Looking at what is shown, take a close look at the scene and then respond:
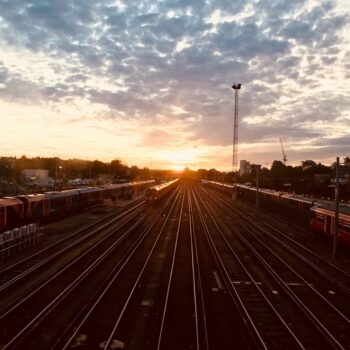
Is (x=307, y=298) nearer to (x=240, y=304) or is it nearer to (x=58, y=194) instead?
(x=240, y=304)

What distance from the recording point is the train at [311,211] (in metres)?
26.8

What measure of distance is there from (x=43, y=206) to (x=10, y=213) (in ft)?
25.5

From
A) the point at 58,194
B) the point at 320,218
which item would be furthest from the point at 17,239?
the point at 320,218

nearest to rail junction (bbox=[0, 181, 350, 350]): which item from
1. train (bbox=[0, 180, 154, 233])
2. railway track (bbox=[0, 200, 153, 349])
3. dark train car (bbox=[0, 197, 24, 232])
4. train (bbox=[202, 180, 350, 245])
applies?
railway track (bbox=[0, 200, 153, 349])

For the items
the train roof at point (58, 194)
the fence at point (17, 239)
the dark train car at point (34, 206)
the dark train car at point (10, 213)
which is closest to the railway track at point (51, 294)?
the fence at point (17, 239)

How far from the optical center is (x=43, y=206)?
1486 inches

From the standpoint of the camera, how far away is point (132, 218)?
4625 centimetres

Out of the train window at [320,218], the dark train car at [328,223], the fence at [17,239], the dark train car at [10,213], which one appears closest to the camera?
the fence at [17,239]

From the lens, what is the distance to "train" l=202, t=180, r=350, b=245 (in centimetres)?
2680

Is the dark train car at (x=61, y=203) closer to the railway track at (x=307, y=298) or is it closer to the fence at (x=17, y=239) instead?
the fence at (x=17, y=239)

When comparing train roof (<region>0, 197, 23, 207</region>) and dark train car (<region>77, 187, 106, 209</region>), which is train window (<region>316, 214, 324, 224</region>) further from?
dark train car (<region>77, 187, 106, 209</region>)

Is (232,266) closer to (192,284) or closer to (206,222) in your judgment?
(192,284)

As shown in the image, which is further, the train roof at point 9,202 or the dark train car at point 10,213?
the train roof at point 9,202

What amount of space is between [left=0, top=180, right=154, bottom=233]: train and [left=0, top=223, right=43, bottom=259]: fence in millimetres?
2850
